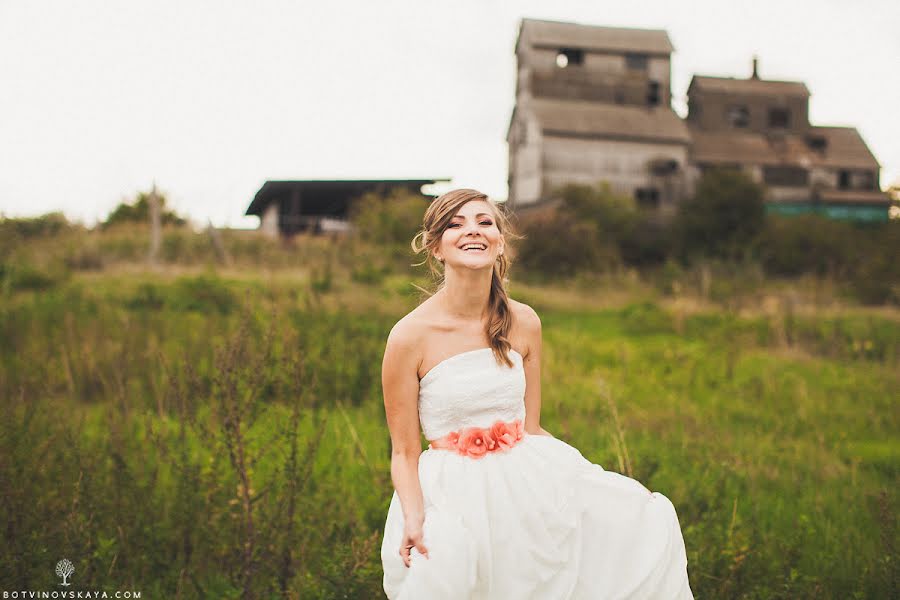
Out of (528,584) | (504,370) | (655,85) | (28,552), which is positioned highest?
(655,85)

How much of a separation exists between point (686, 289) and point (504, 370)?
16.2 meters

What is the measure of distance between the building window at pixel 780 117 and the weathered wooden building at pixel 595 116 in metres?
7.05

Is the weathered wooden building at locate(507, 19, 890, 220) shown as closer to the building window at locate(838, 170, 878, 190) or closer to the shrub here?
the building window at locate(838, 170, 878, 190)

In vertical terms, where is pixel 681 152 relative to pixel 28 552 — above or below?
above

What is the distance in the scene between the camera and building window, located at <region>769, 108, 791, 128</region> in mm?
41750

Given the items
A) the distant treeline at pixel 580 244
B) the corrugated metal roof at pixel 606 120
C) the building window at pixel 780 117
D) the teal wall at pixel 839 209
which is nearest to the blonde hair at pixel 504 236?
the distant treeline at pixel 580 244

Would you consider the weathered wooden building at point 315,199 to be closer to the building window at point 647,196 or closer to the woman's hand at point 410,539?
the building window at point 647,196

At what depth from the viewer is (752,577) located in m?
3.79

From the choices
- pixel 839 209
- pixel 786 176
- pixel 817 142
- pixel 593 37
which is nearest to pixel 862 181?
pixel 839 209

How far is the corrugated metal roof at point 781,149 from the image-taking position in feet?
129

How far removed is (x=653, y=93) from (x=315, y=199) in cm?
1946

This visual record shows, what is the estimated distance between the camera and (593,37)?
38719mm

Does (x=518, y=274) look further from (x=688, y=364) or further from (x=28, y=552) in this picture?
(x=28, y=552)

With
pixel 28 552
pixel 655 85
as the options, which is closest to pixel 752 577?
pixel 28 552
